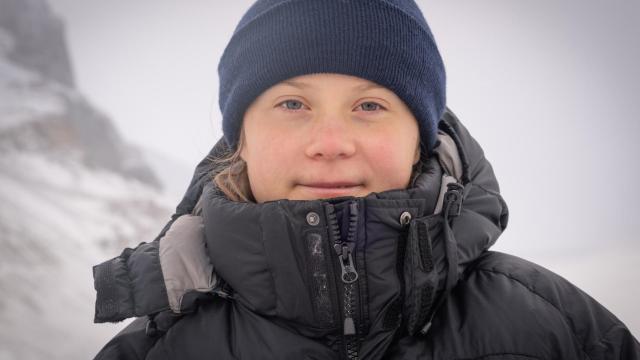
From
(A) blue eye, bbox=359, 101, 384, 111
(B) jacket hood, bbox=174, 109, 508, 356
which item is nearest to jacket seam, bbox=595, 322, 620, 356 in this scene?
(B) jacket hood, bbox=174, 109, 508, 356

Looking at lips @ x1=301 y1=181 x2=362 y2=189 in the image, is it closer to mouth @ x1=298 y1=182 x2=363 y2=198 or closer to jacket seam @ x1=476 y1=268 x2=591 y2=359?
mouth @ x1=298 y1=182 x2=363 y2=198

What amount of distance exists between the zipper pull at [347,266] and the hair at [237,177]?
1.19 feet

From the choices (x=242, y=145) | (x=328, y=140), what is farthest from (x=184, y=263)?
(x=328, y=140)

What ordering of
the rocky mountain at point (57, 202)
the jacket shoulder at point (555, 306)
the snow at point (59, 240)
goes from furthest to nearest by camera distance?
the rocky mountain at point (57, 202) < the snow at point (59, 240) < the jacket shoulder at point (555, 306)

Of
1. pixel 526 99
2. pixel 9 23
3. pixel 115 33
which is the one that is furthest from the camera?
pixel 115 33

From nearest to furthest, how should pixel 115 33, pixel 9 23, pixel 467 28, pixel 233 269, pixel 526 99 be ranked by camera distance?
1. pixel 233 269
2. pixel 526 99
3. pixel 467 28
4. pixel 9 23
5. pixel 115 33

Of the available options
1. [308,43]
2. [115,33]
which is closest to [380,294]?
[308,43]

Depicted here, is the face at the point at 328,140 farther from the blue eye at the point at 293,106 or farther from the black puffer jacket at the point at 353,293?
the black puffer jacket at the point at 353,293

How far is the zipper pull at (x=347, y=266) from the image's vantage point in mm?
947

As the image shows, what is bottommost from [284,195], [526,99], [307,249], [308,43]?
[307,249]

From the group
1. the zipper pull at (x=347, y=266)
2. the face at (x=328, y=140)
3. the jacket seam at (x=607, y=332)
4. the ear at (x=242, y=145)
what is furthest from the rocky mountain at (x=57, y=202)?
the jacket seam at (x=607, y=332)

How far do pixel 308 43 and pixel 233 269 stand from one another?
592 millimetres

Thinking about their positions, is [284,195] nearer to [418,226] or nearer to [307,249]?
[307,249]

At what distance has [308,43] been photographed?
1.12 metres
